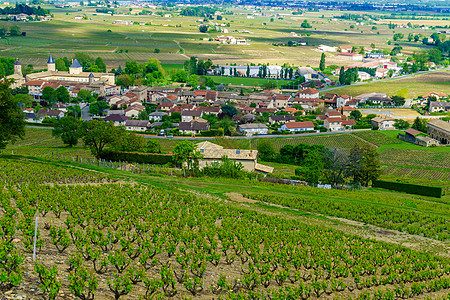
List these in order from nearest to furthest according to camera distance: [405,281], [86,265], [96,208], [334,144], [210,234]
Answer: [86,265] → [405,281] → [210,234] → [96,208] → [334,144]

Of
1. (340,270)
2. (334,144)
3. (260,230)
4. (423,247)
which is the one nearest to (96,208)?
(260,230)

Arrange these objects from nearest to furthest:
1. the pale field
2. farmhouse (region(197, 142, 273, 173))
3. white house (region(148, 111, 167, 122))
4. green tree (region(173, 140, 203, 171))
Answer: green tree (region(173, 140, 203, 171))
farmhouse (region(197, 142, 273, 173))
white house (region(148, 111, 167, 122))
the pale field

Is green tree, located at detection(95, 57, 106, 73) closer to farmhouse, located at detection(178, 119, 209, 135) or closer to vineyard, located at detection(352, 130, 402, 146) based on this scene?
farmhouse, located at detection(178, 119, 209, 135)

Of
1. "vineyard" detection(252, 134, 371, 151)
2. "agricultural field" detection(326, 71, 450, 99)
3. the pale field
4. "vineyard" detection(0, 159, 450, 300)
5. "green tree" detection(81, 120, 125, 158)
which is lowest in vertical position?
"vineyard" detection(252, 134, 371, 151)

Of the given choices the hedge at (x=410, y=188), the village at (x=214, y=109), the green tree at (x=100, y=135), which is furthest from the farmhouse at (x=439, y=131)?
the green tree at (x=100, y=135)

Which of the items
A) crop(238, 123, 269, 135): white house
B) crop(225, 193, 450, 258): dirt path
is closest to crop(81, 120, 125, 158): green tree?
crop(225, 193, 450, 258): dirt path

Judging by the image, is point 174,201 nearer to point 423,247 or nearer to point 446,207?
point 423,247
